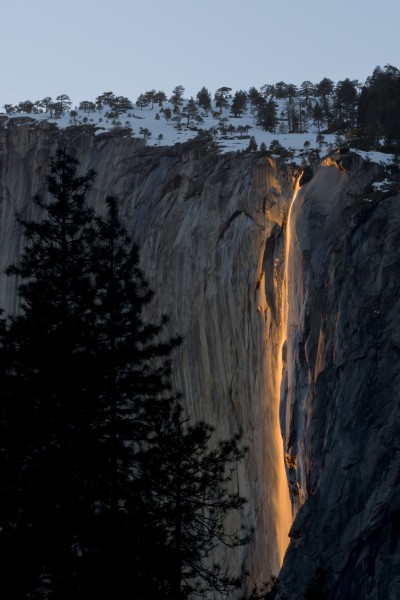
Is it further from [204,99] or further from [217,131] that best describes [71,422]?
[204,99]

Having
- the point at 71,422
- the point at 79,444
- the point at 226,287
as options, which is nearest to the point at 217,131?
the point at 226,287

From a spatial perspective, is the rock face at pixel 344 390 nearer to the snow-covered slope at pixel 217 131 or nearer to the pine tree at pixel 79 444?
the snow-covered slope at pixel 217 131

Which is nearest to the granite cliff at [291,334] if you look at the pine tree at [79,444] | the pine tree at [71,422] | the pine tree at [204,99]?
the pine tree at [79,444]

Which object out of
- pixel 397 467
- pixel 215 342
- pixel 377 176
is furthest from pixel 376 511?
pixel 215 342

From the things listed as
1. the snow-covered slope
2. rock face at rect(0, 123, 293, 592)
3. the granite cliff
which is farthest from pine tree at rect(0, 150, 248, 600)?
the snow-covered slope

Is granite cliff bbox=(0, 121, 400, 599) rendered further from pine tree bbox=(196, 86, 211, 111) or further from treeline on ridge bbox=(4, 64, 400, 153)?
pine tree bbox=(196, 86, 211, 111)
